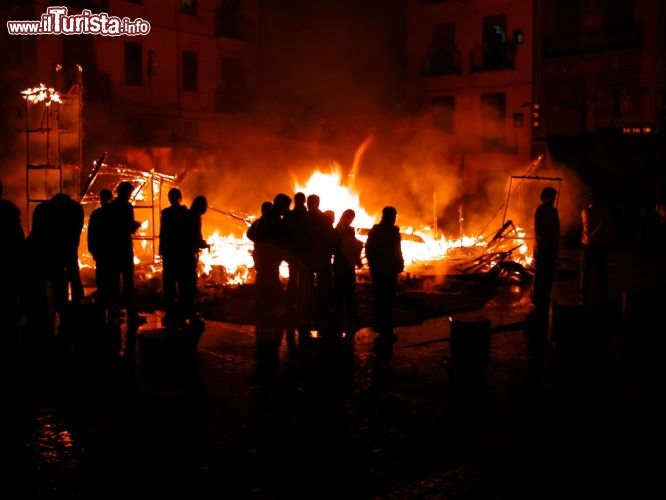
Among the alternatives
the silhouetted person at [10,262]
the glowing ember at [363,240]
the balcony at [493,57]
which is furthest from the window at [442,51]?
the silhouetted person at [10,262]

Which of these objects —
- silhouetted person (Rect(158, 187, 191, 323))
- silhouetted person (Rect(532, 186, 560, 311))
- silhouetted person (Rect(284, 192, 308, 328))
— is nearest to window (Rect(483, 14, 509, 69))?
silhouetted person (Rect(532, 186, 560, 311))

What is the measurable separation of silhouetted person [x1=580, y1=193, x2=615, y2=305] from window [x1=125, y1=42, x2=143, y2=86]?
67.1 ft

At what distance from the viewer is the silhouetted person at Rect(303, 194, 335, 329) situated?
10.6 m

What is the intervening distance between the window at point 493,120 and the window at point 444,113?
5.10ft

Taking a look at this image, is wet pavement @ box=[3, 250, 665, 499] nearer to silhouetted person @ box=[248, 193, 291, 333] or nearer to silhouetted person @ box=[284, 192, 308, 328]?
silhouetted person @ box=[248, 193, 291, 333]

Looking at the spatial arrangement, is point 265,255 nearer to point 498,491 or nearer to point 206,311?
point 206,311

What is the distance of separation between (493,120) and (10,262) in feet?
97.3

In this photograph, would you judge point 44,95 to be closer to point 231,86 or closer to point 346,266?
point 346,266

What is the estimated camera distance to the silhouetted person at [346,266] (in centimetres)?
1061

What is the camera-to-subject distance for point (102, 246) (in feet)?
33.5

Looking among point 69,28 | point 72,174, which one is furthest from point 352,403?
point 69,28

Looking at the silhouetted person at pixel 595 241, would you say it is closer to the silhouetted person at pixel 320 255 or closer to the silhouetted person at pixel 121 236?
the silhouetted person at pixel 320 255

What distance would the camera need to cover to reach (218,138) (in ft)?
99.1

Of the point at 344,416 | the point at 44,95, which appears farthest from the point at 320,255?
the point at 44,95
